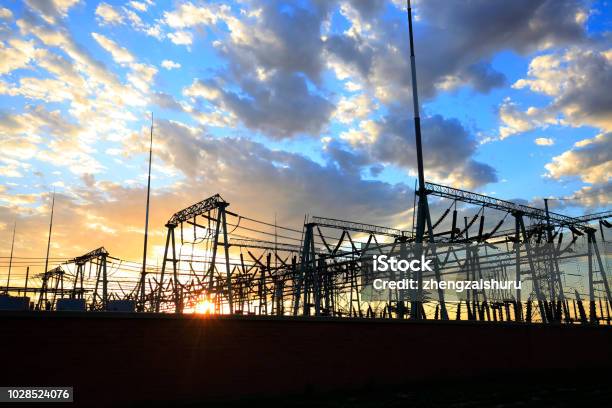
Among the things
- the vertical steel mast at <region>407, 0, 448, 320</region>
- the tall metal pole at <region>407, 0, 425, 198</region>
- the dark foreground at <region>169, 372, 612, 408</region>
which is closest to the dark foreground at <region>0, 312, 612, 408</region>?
the dark foreground at <region>169, 372, 612, 408</region>

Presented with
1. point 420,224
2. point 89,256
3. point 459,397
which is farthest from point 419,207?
point 89,256

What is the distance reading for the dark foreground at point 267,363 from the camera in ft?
35.6

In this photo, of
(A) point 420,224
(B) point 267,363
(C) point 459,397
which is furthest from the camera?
(A) point 420,224

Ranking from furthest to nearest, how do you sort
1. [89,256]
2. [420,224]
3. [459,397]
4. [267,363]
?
1. [89,256]
2. [420,224]
3. [459,397]
4. [267,363]

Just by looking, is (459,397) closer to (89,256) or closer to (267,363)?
(267,363)

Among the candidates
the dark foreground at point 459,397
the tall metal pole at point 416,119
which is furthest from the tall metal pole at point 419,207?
the dark foreground at point 459,397

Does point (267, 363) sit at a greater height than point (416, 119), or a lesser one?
lesser

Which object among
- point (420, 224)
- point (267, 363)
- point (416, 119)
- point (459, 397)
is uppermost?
point (416, 119)

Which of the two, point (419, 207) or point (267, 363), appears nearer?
point (267, 363)

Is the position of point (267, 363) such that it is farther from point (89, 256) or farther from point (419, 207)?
point (89, 256)

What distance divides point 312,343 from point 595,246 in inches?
1136

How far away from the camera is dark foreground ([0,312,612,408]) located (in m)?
10.8

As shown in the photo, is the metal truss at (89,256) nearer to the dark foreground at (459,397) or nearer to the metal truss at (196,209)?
the metal truss at (196,209)

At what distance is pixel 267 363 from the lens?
13305 mm
